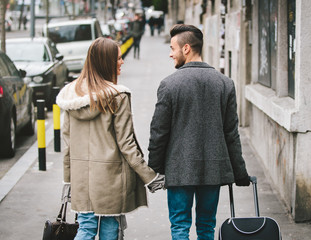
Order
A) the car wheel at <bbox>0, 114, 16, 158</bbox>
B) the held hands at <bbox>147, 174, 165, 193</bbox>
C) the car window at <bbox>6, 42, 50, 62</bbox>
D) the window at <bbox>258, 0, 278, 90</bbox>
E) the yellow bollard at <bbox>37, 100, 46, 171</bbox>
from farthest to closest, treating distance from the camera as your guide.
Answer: the car window at <bbox>6, 42, 50, 62</bbox>, the car wheel at <bbox>0, 114, 16, 158</bbox>, the yellow bollard at <bbox>37, 100, 46, 171</bbox>, the window at <bbox>258, 0, 278, 90</bbox>, the held hands at <bbox>147, 174, 165, 193</bbox>

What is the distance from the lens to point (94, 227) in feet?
13.2

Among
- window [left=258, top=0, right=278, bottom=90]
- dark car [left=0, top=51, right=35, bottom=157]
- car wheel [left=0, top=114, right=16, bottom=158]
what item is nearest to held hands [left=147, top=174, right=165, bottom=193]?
window [left=258, top=0, right=278, bottom=90]

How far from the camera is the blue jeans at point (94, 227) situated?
13.1ft

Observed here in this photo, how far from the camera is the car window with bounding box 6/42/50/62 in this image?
14.9m

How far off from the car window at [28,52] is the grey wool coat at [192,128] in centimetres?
1135

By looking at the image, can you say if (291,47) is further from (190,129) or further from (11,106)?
(11,106)

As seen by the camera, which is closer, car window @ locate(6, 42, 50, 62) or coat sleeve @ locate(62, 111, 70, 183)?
coat sleeve @ locate(62, 111, 70, 183)

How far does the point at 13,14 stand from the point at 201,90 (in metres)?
65.7

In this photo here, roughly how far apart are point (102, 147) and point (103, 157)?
0.20ft

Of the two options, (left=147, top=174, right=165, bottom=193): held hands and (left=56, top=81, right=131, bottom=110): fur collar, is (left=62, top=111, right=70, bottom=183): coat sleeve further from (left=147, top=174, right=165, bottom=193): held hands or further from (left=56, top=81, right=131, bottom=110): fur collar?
(left=147, top=174, right=165, bottom=193): held hands

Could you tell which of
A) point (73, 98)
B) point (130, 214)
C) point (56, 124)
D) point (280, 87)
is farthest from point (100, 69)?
point (56, 124)

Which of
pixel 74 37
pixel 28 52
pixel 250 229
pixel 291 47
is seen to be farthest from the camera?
pixel 74 37

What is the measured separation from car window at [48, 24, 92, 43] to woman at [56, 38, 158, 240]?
18624mm

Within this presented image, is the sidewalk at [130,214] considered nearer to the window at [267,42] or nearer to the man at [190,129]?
the window at [267,42]
